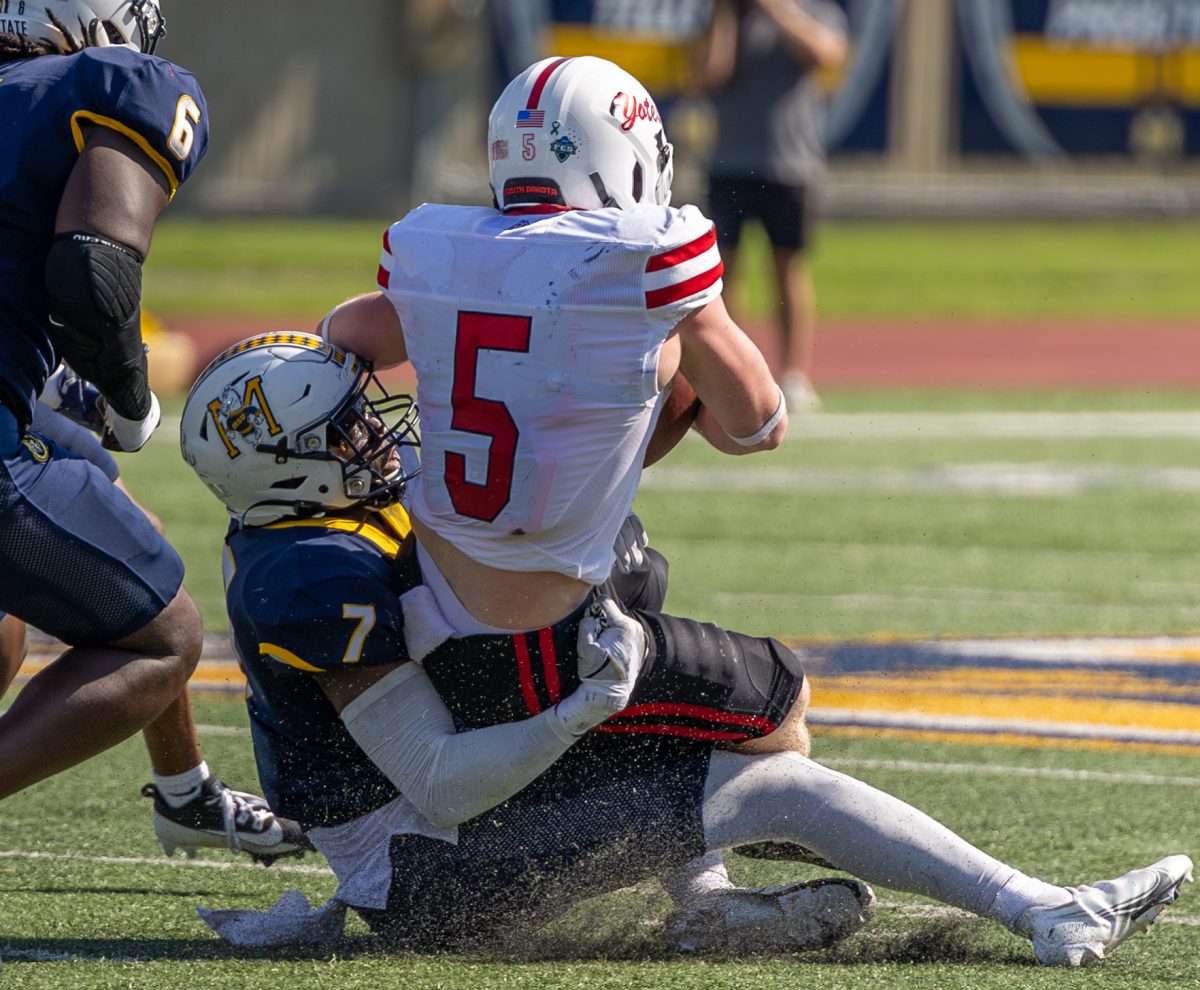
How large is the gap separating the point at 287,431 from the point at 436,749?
57 centimetres

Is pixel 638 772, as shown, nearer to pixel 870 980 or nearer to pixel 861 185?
pixel 870 980

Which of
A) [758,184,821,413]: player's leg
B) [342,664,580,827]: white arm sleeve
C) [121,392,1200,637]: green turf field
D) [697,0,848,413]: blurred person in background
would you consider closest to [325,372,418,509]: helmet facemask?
[342,664,580,827]: white arm sleeve

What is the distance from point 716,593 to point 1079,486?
279 centimetres

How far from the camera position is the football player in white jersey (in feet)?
A: 10.6

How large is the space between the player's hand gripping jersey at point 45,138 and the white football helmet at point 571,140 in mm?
544

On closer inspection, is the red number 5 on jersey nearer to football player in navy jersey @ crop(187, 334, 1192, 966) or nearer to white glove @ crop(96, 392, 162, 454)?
football player in navy jersey @ crop(187, 334, 1192, 966)

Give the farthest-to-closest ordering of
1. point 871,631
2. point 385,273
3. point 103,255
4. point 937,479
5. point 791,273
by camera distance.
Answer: point 791,273
point 937,479
point 871,631
point 385,273
point 103,255

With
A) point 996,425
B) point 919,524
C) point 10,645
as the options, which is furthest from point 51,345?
point 996,425

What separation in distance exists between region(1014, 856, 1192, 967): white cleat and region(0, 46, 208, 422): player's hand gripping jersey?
1.86 meters

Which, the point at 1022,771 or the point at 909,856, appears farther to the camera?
the point at 1022,771

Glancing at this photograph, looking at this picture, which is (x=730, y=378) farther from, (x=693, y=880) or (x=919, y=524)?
(x=919, y=524)

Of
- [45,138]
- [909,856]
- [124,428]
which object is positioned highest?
[45,138]

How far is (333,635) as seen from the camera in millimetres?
3232

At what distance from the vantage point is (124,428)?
12.8 feet
